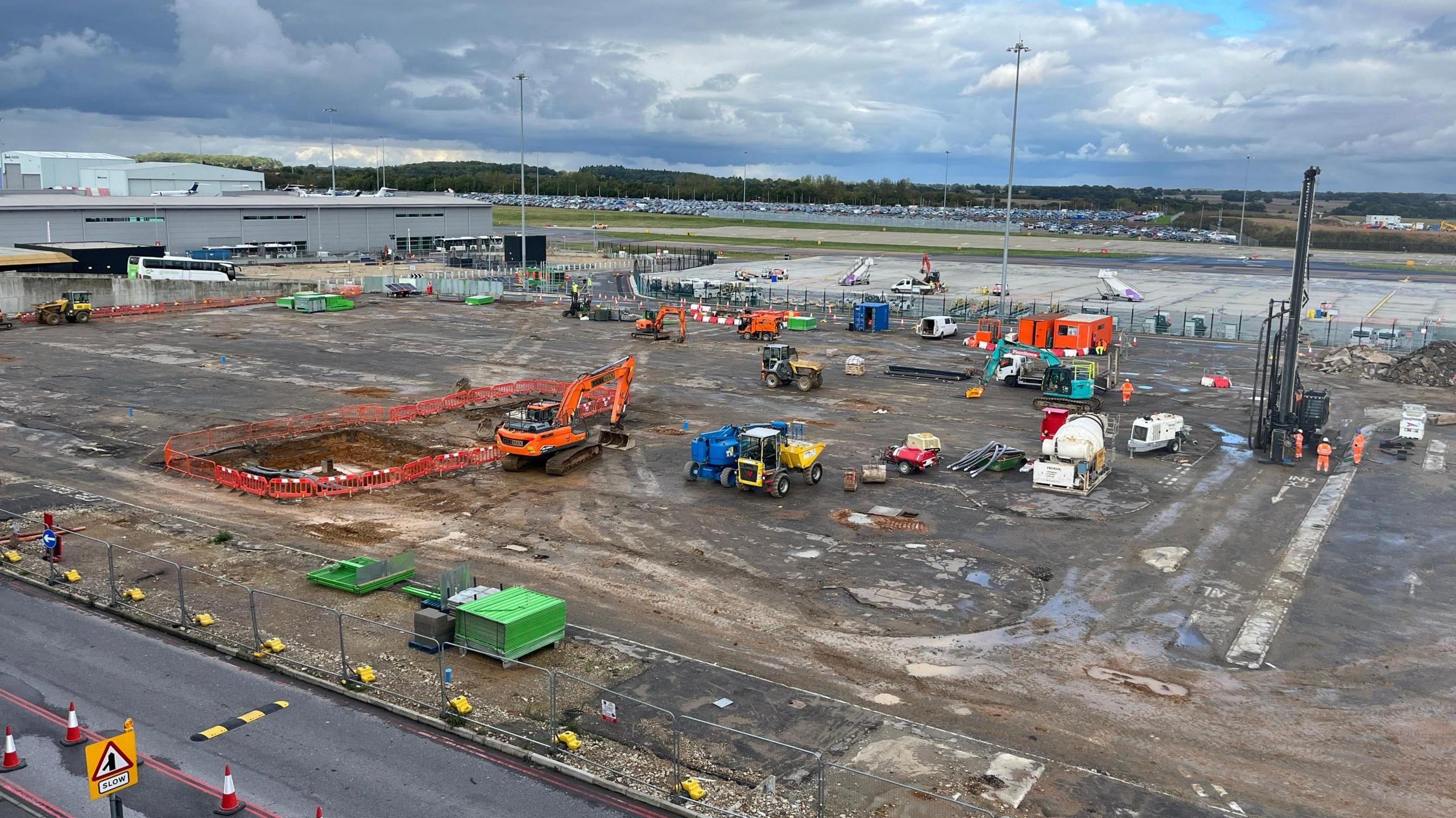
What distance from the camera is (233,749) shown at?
54.4 feet

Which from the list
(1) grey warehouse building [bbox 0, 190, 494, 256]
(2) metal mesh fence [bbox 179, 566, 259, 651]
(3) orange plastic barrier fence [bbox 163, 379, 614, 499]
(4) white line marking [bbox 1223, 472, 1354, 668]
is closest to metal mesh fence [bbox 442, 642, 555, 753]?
(2) metal mesh fence [bbox 179, 566, 259, 651]

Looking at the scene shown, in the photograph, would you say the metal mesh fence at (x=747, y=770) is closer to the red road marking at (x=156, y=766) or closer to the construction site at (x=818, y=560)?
the construction site at (x=818, y=560)

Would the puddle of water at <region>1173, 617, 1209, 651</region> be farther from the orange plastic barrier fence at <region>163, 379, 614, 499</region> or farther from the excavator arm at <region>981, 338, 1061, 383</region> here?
the excavator arm at <region>981, 338, 1061, 383</region>

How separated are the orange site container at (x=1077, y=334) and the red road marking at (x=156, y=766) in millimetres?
53067

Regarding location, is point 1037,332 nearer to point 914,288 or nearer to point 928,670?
point 914,288

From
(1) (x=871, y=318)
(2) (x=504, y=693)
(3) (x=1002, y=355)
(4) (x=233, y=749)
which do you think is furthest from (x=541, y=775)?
(1) (x=871, y=318)

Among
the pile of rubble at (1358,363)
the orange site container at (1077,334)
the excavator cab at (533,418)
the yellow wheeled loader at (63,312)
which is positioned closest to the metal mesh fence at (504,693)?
the excavator cab at (533,418)

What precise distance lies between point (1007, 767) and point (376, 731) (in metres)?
10.3

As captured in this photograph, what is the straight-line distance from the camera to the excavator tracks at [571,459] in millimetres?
34188

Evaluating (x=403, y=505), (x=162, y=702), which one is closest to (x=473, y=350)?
(x=403, y=505)

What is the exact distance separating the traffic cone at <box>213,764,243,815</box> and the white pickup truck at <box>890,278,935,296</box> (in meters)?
75.5

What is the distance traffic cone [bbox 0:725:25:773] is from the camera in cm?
1565

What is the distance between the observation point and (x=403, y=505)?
3098 cm

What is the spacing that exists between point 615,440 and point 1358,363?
42.3m
